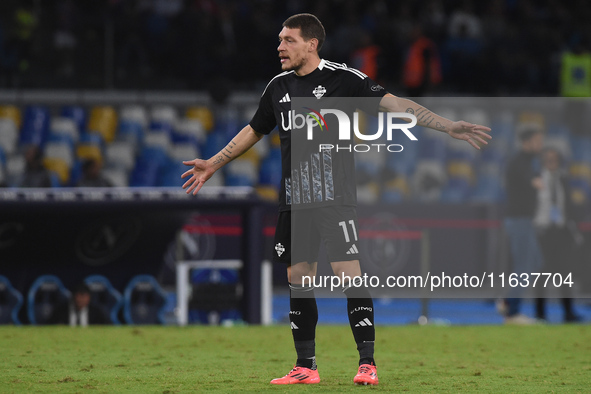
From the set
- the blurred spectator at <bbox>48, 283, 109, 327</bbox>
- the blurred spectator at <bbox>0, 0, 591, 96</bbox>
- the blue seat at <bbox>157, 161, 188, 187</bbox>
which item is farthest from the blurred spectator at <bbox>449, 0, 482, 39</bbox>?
the blurred spectator at <bbox>48, 283, 109, 327</bbox>

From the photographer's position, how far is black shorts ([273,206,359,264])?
199 inches

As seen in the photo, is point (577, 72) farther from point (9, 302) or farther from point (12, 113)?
point (9, 302)

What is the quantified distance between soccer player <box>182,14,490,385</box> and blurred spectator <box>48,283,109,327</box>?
14.4 ft

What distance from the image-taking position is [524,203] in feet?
33.1

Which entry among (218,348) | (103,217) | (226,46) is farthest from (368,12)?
(218,348)

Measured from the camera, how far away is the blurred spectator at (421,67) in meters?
15.2

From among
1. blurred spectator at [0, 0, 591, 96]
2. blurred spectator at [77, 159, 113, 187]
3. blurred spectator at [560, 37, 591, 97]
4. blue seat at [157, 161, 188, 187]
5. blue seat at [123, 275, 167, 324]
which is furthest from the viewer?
blurred spectator at [560, 37, 591, 97]

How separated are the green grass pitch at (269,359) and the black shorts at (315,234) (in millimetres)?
712

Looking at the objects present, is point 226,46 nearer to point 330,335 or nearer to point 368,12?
point 368,12

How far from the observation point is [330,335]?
26.5 ft

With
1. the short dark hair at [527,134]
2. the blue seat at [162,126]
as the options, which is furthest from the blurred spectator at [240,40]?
the short dark hair at [527,134]

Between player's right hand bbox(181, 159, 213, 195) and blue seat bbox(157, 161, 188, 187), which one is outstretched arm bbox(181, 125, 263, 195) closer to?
player's right hand bbox(181, 159, 213, 195)

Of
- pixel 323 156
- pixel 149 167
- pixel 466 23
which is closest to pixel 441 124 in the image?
pixel 323 156

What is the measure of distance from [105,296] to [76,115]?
233 inches
